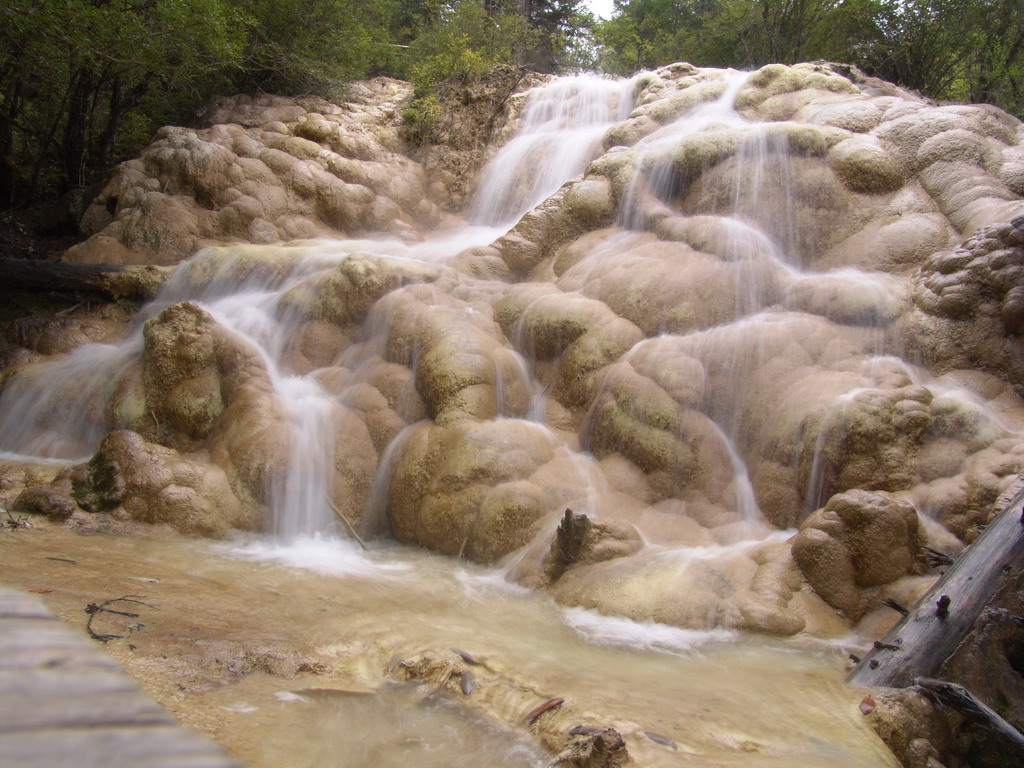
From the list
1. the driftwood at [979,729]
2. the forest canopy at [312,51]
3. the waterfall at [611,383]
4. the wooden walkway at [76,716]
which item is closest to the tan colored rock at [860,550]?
the waterfall at [611,383]

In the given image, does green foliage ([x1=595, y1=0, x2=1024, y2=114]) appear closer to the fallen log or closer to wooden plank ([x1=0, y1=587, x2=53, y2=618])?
the fallen log

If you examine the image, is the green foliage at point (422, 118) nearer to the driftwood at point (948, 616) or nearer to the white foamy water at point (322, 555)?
the white foamy water at point (322, 555)

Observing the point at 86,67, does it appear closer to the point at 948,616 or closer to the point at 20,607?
the point at 20,607

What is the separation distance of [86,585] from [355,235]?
8.55 m

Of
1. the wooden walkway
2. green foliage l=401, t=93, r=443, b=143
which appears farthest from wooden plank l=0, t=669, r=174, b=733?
green foliage l=401, t=93, r=443, b=143

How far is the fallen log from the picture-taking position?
26.2 ft

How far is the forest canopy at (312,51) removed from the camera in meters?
8.41

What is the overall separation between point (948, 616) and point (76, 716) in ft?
12.8

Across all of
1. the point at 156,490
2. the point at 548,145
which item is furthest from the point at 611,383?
the point at 548,145

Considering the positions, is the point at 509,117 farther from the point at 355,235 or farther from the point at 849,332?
the point at 849,332

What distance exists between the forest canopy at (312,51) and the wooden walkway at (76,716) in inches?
348

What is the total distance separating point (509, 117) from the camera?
43.6 ft

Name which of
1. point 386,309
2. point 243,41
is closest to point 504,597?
point 386,309

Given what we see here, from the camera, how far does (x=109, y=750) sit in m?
0.52
